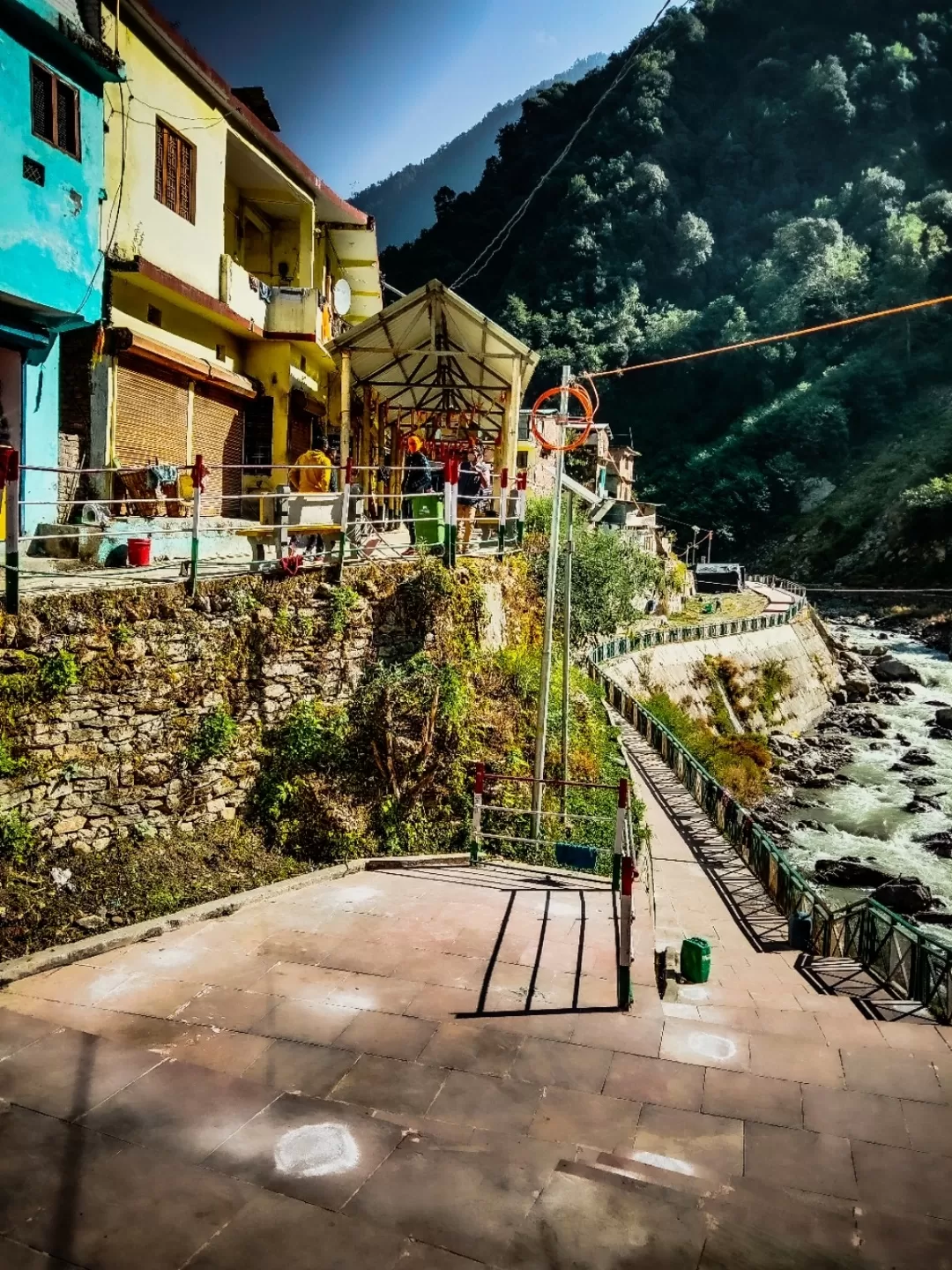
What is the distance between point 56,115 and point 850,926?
53.6 feet

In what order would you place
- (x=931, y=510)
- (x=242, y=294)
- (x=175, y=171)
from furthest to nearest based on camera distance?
(x=931, y=510), (x=242, y=294), (x=175, y=171)

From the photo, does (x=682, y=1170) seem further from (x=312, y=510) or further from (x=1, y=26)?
(x=1, y=26)

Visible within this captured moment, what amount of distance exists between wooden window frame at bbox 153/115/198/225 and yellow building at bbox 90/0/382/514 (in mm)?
27

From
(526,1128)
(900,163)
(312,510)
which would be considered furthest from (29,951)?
(900,163)

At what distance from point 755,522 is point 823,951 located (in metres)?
59.9

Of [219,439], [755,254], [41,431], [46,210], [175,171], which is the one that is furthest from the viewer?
[755,254]

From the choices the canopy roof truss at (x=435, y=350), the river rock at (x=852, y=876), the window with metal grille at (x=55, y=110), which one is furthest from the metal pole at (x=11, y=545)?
the river rock at (x=852, y=876)

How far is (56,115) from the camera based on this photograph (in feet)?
37.4

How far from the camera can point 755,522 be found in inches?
2660

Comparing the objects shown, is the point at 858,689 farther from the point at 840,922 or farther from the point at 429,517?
the point at 429,517

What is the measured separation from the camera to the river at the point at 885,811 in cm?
2175

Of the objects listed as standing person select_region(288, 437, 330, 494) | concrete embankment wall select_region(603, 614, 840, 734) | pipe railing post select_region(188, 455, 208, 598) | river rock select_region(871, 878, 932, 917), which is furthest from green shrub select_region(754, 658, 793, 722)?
pipe railing post select_region(188, 455, 208, 598)

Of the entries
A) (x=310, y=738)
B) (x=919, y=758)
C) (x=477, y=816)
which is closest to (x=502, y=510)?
(x=310, y=738)

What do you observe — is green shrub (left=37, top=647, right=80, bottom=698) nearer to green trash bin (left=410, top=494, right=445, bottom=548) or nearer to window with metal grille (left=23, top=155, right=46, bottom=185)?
green trash bin (left=410, top=494, right=445, bottom=548)
